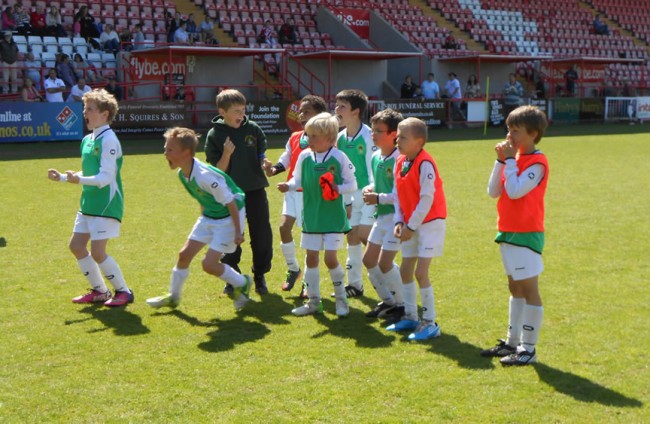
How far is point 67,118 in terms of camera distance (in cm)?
2250

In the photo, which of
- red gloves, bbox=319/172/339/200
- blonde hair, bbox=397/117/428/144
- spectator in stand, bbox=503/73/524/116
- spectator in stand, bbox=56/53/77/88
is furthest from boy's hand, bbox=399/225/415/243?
spectator in stand, bbox=503/73/524/116

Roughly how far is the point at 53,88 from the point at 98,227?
57.3 feet

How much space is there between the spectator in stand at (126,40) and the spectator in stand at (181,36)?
1.53 m

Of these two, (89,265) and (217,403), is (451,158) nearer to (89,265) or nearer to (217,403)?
(89,265)

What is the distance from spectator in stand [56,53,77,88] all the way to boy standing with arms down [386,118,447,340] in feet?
65.6

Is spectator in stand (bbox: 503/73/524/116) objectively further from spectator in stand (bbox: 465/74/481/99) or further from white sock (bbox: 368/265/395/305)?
white sock (bbox: 368/265/395/305)

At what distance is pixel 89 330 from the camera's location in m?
6.18

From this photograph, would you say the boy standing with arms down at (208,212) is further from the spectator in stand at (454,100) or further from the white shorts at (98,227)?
the spectator in stand at (454,100)

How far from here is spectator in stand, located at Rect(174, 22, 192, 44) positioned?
2788 centimetres

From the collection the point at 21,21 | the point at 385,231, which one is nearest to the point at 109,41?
the point at 21,21

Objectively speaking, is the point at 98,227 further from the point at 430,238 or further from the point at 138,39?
the point at 138,39

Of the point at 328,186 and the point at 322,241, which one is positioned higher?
the point at 328,186

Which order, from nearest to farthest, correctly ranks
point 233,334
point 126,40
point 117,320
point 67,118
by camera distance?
point 233,334 < point 117,320 < point 67,118 < point 126,40

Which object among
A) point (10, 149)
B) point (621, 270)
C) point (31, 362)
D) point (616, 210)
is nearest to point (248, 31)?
point (10, 149)
